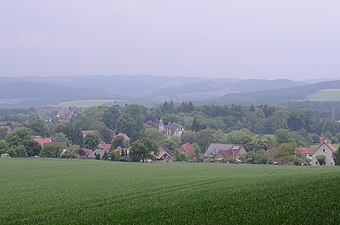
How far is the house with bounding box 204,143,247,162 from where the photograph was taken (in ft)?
348

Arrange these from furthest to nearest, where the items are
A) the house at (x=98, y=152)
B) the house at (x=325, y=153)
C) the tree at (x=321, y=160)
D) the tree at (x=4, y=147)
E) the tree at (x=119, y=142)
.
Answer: the tree at (x=119, y=142)
the house at (x=98, y=152)
the tree at (x=4, y=147)
the house at (x=325, y=153)
the tree at (x=321, y=160)

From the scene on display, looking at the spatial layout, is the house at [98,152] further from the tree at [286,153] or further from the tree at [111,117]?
the tree at [111,117]

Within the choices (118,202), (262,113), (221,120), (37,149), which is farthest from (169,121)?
(118,202)

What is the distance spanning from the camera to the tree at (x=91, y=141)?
4931 inches

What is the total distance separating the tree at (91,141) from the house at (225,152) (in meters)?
Answer: 26.0

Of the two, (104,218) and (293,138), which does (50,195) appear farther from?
(293,138)

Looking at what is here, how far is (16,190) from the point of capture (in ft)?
131

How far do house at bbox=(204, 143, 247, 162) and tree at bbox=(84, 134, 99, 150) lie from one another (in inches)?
1024

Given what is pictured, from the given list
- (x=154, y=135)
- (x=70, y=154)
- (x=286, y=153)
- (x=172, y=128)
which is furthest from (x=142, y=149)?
(x=172, y=128)

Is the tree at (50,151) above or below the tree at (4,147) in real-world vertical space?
below

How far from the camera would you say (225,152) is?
110m

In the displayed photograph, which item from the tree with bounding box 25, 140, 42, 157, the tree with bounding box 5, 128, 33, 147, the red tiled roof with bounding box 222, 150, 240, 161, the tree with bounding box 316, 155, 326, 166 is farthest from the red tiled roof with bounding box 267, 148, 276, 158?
the tree with bounding box 5, 128, 33, 147

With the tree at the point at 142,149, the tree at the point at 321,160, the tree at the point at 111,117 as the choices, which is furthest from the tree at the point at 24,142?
the tree at the point at 111,117

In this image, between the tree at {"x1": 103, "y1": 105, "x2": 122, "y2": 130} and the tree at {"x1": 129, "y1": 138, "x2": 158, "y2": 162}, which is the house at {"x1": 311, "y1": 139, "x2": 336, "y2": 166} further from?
the tree at {"x1": 103, "y1": 105, "x2": 122, "y2": 130}
